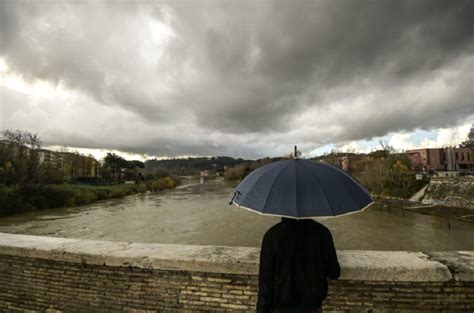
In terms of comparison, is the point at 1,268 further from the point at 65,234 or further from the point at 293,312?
the point at 65,234

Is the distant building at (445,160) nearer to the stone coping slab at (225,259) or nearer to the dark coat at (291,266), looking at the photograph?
the stone coping slab at (225,259)

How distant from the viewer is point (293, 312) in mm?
1751

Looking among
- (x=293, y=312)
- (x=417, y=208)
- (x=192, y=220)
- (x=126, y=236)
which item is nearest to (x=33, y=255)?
(x=293, y=312)

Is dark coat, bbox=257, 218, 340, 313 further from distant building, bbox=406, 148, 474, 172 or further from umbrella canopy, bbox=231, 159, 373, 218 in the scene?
distant building, bbox=406, 148, 474, 172

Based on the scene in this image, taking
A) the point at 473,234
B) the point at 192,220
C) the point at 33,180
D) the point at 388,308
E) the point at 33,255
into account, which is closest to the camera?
the point at 388,308

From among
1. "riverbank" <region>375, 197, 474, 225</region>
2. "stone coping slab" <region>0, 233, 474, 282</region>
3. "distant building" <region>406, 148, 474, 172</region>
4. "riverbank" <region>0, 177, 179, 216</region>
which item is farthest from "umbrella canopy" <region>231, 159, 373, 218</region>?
"distant building" <region>406, 148, 474, 172</region>

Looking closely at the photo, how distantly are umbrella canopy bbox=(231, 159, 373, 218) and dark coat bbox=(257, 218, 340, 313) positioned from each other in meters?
0.20

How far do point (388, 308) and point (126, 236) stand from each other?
46.3 ft

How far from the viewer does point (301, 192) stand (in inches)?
63.4

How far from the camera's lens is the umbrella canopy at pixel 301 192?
1.55 metres

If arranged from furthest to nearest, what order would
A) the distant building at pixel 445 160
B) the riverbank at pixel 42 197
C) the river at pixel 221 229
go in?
the distant building at pixel 445 160 → the riverbank at pixel 42 197 → the river at pixel 221 229

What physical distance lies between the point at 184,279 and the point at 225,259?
478 mm

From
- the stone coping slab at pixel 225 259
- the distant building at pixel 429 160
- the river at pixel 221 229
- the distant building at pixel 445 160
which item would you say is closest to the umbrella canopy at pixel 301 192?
the stone coping slab at pixel 225 259

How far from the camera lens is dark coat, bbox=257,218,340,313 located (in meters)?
1.70
